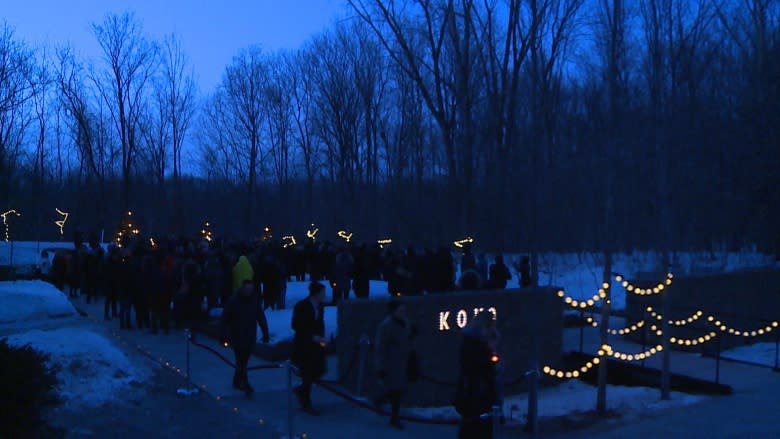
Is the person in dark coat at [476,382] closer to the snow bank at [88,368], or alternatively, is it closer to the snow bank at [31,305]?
the snow bank at [88,368]

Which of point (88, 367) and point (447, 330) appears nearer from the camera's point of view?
point (88, 367)

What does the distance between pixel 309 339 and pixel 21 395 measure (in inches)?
175

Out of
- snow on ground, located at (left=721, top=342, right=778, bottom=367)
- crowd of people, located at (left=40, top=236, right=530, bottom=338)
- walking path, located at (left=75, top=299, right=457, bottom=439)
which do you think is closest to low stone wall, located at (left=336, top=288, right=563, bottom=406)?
walking path, located at (left=75, top=299, right=457, bottom=439)

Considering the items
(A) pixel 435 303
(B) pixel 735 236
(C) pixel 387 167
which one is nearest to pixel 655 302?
(A) pixel 435 303

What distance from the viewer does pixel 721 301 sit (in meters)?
17.3

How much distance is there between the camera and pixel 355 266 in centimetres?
2069

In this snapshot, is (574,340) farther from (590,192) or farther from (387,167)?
(387,167)

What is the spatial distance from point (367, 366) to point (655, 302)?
809 centimetres

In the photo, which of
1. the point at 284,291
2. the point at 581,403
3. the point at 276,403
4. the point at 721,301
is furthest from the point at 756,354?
the point at 284,291

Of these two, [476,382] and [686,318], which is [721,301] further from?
[476,382]

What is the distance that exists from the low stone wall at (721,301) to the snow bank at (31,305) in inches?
591

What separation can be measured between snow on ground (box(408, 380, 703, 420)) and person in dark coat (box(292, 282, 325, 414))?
2.05 meters

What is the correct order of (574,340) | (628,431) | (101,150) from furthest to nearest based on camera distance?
(101,150) < (574,340) < (628,431)

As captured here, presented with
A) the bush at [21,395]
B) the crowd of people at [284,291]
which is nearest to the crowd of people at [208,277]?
the crowd of people at [284,291]
